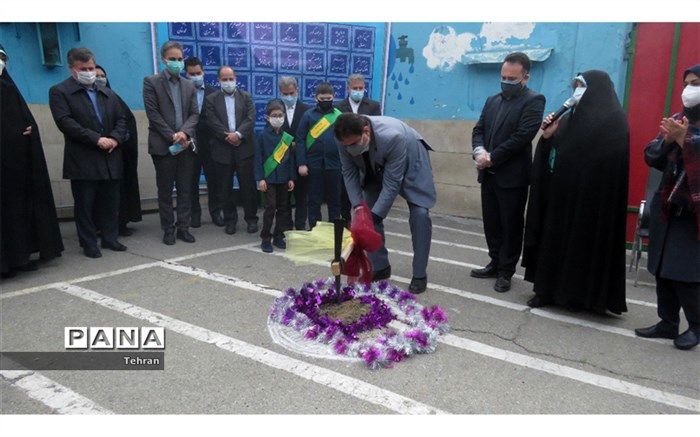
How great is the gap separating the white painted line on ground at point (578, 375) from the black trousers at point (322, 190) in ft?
9.82

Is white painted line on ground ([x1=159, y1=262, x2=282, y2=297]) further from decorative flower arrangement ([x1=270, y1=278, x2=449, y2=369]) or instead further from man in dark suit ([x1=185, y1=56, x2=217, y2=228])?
man in dark suit ([x1=185, y1=56, x2=217, y2=228])

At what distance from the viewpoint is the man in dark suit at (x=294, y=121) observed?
19.5ft

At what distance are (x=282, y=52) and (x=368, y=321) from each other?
5749mm

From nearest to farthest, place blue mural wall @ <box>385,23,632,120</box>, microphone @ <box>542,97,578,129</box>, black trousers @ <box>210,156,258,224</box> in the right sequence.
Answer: microphone @ <box>542,97,578,129</box>, black trousers @ <box>210,156,258,224</box>, blue mural wall @ <box>385,23,632,120</box>

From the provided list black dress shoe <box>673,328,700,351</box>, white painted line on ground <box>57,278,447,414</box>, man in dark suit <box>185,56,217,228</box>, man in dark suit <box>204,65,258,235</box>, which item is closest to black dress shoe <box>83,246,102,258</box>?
white painted line on ground <box>57,278,447,414</box>

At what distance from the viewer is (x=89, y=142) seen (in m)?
4.90

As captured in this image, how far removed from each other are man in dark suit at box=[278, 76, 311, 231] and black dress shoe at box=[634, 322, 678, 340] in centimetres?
385

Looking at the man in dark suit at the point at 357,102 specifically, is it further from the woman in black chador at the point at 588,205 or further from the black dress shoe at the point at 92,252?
the black dress shoe at the point at 92,252

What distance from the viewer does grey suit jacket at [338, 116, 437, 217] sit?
409 centimetres

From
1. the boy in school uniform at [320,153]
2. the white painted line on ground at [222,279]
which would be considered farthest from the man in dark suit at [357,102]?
the white painted line on ground at [222,279]

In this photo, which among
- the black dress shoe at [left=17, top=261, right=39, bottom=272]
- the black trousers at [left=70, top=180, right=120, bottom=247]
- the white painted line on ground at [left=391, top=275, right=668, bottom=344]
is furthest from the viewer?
the black trousers at [left=70, top=180, right=120, bottom=247]

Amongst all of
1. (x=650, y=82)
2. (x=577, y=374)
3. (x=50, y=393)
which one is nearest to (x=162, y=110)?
(x=50, y=393)

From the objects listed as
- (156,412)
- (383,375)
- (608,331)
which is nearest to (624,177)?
(608,331)

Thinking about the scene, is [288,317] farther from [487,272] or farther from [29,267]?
[29,267]
